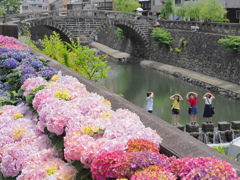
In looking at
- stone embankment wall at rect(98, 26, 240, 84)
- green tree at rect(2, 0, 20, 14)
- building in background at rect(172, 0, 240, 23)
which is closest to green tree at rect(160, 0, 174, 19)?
building in background at rect(172, 0, 240, 23)

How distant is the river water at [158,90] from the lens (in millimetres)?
17872

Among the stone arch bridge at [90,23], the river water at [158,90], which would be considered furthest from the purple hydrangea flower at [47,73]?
the stone arch bridge at [90,23]

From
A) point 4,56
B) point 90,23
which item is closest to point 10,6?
point 90,23

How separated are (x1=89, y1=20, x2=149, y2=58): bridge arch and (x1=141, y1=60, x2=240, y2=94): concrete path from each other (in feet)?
7.43

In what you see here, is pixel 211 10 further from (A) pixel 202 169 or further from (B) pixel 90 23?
(A) pixel 202 169

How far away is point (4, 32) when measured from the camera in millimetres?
12352

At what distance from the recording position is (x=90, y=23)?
33.2 m

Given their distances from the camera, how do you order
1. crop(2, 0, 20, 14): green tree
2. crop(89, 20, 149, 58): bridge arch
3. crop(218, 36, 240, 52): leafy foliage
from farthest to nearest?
crop(2, 0, 20, 14): green tree → crop(89, 20, 149, 58): bridge arch → crop(218, 36, 240, 52): leafy foliage

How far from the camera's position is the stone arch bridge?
31688 millimetres

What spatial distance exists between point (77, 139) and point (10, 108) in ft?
7.63

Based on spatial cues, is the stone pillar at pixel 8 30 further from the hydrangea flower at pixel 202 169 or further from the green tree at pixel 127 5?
the green tree at pixel 127 5

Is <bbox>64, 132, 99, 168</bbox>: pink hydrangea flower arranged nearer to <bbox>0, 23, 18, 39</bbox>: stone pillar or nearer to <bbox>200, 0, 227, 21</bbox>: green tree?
<bbox>0, 23, 18, 39</bbox>: stone pillar

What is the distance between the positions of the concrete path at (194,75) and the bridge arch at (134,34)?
7.43ft

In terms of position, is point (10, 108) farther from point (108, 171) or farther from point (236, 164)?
point (236, 164)
